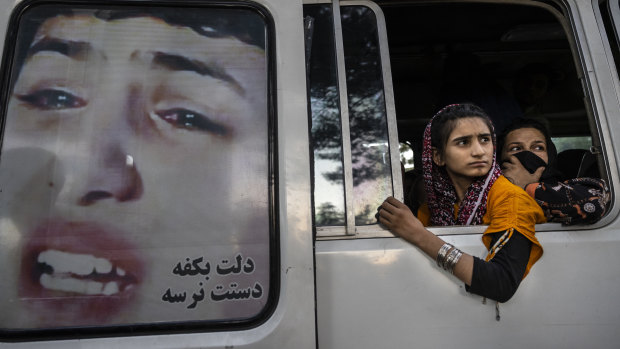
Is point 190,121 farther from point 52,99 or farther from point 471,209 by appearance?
point 471,209

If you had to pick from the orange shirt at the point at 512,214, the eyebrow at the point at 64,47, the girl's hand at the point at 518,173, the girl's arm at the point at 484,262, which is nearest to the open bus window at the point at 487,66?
the girl's hand at the point at 518,173

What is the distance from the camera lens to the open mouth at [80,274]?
1.18m

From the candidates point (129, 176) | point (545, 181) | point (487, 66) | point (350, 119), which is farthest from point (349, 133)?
point (487, 66)

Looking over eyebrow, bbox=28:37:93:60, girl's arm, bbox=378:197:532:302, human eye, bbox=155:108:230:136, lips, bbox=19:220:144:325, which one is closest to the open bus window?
girl's arm, bbox=378:197:532:302

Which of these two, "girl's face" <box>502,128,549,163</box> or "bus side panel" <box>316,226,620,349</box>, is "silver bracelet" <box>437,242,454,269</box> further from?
"girl's face" <box>502,128,549,163</box>

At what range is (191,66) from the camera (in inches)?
53.2

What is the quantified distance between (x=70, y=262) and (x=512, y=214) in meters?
1.36

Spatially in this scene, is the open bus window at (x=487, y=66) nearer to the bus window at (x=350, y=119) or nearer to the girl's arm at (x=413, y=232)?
the bus window at (x=350, y=119)

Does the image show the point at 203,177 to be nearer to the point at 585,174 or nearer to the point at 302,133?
the point at 302,133

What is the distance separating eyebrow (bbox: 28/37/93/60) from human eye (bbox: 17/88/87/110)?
0.13 m

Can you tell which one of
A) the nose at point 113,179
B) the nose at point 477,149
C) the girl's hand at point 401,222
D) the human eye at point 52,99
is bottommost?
the girl's hand at point 401,222

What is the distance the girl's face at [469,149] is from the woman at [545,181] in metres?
0.20

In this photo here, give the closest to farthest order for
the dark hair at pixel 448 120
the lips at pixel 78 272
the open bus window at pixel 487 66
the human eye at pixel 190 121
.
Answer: the lips at pixel 78 272 < the human eye at pixel 190 121 < the dark hair at pixel 448 120 < the open bus window at pixel 487 66

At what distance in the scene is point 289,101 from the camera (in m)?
1.34
